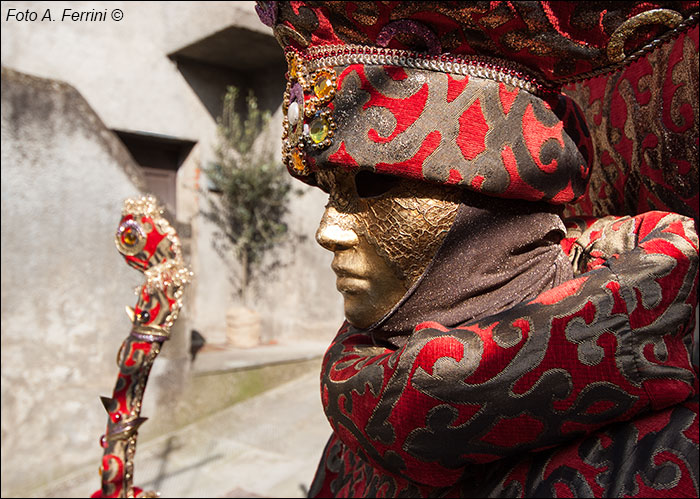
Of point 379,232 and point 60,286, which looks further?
point 60,286

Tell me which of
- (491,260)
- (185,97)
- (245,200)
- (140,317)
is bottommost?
(245,200)

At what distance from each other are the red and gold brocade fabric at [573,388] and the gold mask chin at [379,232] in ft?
0.48

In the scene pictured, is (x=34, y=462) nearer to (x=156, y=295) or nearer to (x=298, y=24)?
(x=156, y=295)

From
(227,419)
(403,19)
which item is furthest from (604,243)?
(227,419)

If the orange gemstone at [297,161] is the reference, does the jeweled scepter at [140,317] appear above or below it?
below

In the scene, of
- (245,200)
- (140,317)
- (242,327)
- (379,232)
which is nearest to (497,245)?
(379,232)

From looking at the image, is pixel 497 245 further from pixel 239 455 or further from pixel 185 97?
pixel 185 97

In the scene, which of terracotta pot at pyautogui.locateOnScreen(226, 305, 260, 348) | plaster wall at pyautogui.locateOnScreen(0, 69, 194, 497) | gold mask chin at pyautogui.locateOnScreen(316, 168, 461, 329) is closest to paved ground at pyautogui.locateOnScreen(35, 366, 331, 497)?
plaster wall at pyautogui.locateOnScreen(0, 69, 194, 497)

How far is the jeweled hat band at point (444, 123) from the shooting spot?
0.84 metres

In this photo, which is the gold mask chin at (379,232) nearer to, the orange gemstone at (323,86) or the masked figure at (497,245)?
the masked figure at (497,245)

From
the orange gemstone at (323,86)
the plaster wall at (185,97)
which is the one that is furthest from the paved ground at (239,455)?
the orange gemstone at (323,86)

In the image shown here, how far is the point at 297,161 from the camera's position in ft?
3.19

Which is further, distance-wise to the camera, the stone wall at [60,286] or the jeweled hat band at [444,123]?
the stone wall at [60,286]

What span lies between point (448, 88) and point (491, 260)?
28cm
